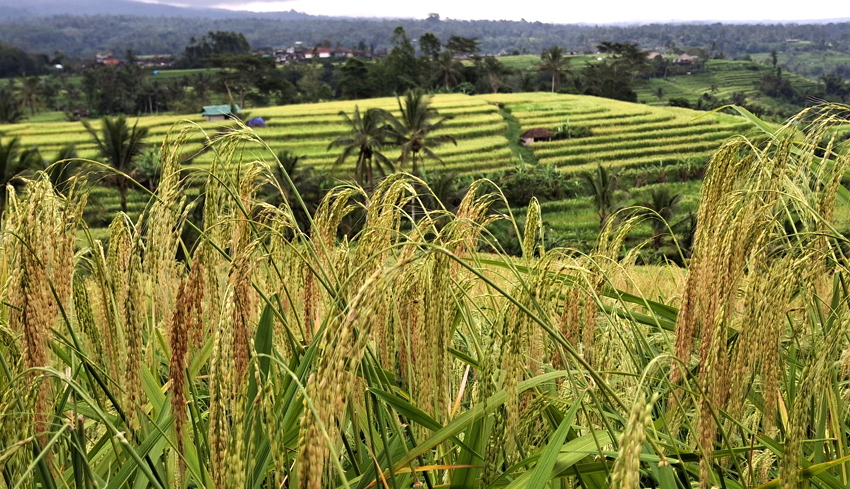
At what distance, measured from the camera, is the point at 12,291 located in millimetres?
1339

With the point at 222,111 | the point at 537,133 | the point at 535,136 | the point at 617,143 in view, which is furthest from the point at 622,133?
the point at 222,111

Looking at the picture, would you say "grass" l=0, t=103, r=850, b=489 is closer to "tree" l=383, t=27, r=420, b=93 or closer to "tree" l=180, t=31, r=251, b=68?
"tree" l=383, t=27, r=420, b=93

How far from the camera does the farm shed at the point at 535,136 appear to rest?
173 ft

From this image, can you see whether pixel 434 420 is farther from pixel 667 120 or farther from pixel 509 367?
pixel 667 120

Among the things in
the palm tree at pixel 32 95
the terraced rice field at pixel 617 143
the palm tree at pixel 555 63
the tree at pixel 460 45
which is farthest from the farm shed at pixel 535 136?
the palm tree at pixel 32 95

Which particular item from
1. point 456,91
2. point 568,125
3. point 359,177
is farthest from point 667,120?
point 359,177

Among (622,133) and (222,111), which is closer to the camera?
(222,111)

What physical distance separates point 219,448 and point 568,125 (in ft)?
184

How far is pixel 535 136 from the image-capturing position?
5288 cm

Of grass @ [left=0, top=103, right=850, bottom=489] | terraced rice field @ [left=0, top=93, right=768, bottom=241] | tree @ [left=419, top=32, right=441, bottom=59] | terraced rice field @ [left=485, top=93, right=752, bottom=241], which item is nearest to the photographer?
grass @ [left=0, top=103, right=850, bottom=489]

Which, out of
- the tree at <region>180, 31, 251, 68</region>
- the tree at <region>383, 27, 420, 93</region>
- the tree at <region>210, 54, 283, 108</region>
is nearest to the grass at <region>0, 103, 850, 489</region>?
the tree at <region>383, 27, 420, 93</region>

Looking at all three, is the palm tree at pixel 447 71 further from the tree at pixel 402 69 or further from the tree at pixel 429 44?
the tree at pixel 429 44

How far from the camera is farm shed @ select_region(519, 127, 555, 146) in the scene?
5288 centimetres

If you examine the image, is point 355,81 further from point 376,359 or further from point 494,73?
point 376,359
